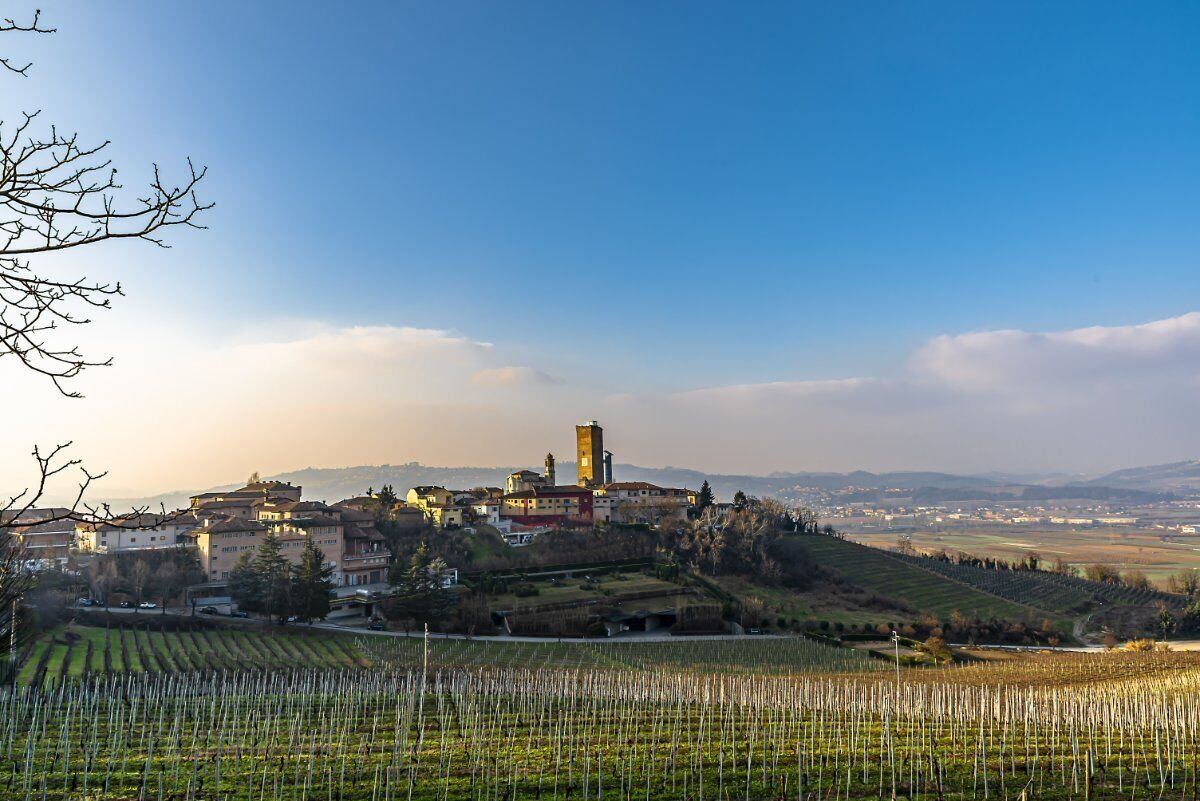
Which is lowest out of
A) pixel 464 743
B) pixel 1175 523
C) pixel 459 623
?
pixel 1175 523

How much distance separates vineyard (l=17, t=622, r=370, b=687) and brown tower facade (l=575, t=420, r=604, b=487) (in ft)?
205

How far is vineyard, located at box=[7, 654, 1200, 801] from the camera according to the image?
13086 millimetres

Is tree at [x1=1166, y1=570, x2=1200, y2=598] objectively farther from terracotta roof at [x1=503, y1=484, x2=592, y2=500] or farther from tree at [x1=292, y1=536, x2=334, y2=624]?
tree at [x1=292, y1=536, x2=334, y2=624]

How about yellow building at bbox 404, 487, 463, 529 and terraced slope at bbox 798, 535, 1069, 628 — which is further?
yellow building at bbox 404, 487, 463, 529

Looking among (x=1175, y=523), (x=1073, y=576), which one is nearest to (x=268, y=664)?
(x=1073, y=576)

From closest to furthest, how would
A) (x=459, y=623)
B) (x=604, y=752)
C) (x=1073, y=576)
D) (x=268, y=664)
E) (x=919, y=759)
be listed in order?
(x=919, y=759) < (x=604, y=752) < (x=268, y=664) < (x=459, y=623) < (x=1073, y=576)

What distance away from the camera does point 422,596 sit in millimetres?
41500

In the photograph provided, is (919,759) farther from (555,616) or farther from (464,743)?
(555,616)

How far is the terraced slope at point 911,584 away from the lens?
5922 cm

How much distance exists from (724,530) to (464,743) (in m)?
53.8

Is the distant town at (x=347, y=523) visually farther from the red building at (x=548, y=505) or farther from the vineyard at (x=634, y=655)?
the vineyard at (x=634, y=655)

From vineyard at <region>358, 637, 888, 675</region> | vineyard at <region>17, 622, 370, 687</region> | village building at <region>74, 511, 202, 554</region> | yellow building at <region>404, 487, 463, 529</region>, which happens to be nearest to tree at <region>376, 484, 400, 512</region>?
yellow building at <region>404, 487, 463, 529</region>

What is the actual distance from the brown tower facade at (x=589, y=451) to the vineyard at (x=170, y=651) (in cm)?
6260

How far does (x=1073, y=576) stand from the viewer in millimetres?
81250
